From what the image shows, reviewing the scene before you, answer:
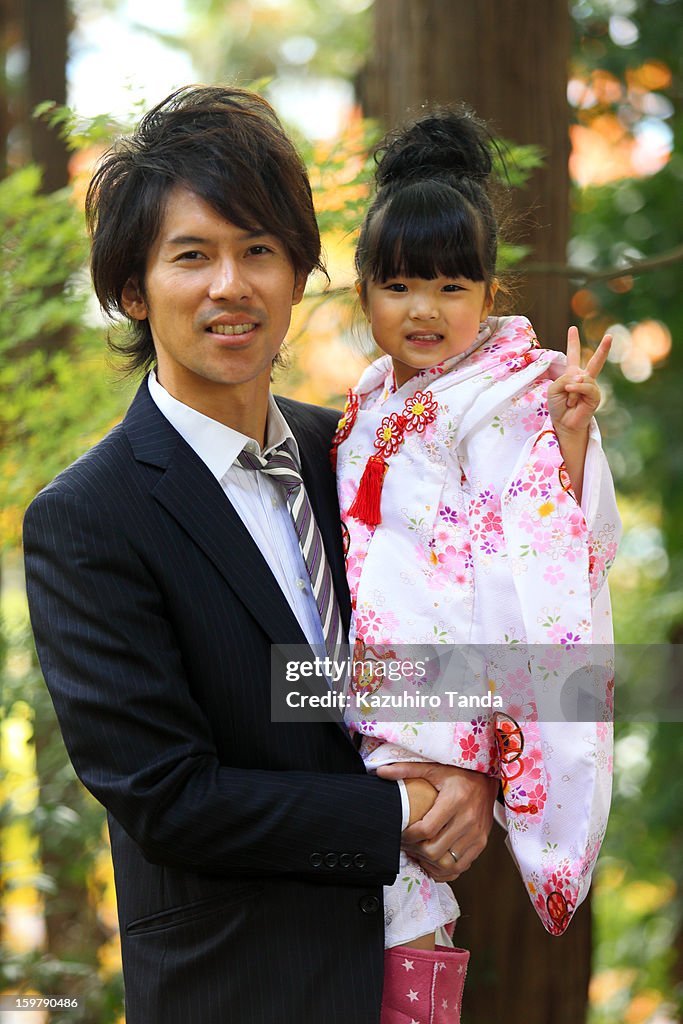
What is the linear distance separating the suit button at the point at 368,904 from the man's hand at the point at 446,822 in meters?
0.12

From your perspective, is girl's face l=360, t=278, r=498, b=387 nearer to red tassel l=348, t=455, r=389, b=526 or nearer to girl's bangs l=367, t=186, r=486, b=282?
girl's bangs l=367, t=186, r=486, b=282

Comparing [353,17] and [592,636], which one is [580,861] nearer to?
[592,636]

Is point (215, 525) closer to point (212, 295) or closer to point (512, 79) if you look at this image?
point (212, 295)

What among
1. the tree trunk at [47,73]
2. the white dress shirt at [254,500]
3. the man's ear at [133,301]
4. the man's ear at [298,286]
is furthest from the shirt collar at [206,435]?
the tree trunk at [47,73]

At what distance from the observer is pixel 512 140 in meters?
3.00

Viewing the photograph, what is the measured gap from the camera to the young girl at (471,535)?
75.4 inches

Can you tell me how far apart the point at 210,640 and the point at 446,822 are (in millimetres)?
550

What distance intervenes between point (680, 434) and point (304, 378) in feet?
5.97

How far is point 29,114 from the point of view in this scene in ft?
17.9

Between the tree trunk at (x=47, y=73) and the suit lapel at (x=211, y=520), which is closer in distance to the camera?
the suit lapel at (x=211, y=520)

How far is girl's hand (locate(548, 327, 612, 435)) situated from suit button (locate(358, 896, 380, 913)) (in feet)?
3.05

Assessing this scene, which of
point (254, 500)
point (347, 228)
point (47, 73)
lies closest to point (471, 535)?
point (254, 500)

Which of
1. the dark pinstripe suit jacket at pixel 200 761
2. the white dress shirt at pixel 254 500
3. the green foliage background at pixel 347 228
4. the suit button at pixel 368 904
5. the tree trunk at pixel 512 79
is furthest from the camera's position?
the green foliage background at pixel 347 228

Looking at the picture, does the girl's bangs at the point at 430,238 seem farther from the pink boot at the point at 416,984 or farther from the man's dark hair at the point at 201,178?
the pink boot at the point at 416,984
